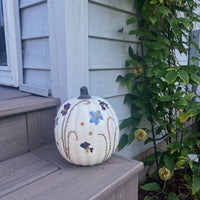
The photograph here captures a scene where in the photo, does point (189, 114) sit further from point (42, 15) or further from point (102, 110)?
point (42, 15)

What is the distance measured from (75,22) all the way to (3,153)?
0.64 metres

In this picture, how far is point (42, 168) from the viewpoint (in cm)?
72

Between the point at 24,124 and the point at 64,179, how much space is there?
1.12 ft

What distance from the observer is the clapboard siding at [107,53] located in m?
1.04

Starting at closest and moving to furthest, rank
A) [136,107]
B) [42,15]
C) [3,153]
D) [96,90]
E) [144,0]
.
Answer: [3,153], [42,15], [96,90], [144,0], [136,107]

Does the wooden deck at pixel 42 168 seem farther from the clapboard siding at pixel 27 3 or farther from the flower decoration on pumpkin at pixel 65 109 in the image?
the clapboard siding at pixel 27 3

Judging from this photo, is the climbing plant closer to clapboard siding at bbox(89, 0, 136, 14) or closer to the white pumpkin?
clapboard siding at bbox(89, 0, 136, 14)

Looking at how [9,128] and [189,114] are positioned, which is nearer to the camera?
[9,128]

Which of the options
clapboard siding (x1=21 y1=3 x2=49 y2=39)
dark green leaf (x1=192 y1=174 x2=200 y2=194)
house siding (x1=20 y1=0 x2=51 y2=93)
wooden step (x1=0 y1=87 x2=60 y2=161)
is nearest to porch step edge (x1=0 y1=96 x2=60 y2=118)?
wooden step (x1=0 y1=87 x2=60 y2=161)

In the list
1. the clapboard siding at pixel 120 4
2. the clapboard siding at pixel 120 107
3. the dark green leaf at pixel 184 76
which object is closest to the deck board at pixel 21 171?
the clapboard siding at pixel 120 107

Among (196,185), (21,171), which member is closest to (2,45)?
(21,171)

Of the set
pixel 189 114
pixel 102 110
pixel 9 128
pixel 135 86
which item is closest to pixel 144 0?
pixel 135 86

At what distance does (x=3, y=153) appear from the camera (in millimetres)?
800

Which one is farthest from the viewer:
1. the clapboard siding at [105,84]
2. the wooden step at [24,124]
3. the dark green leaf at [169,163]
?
the dark green leaf at [169,163]
